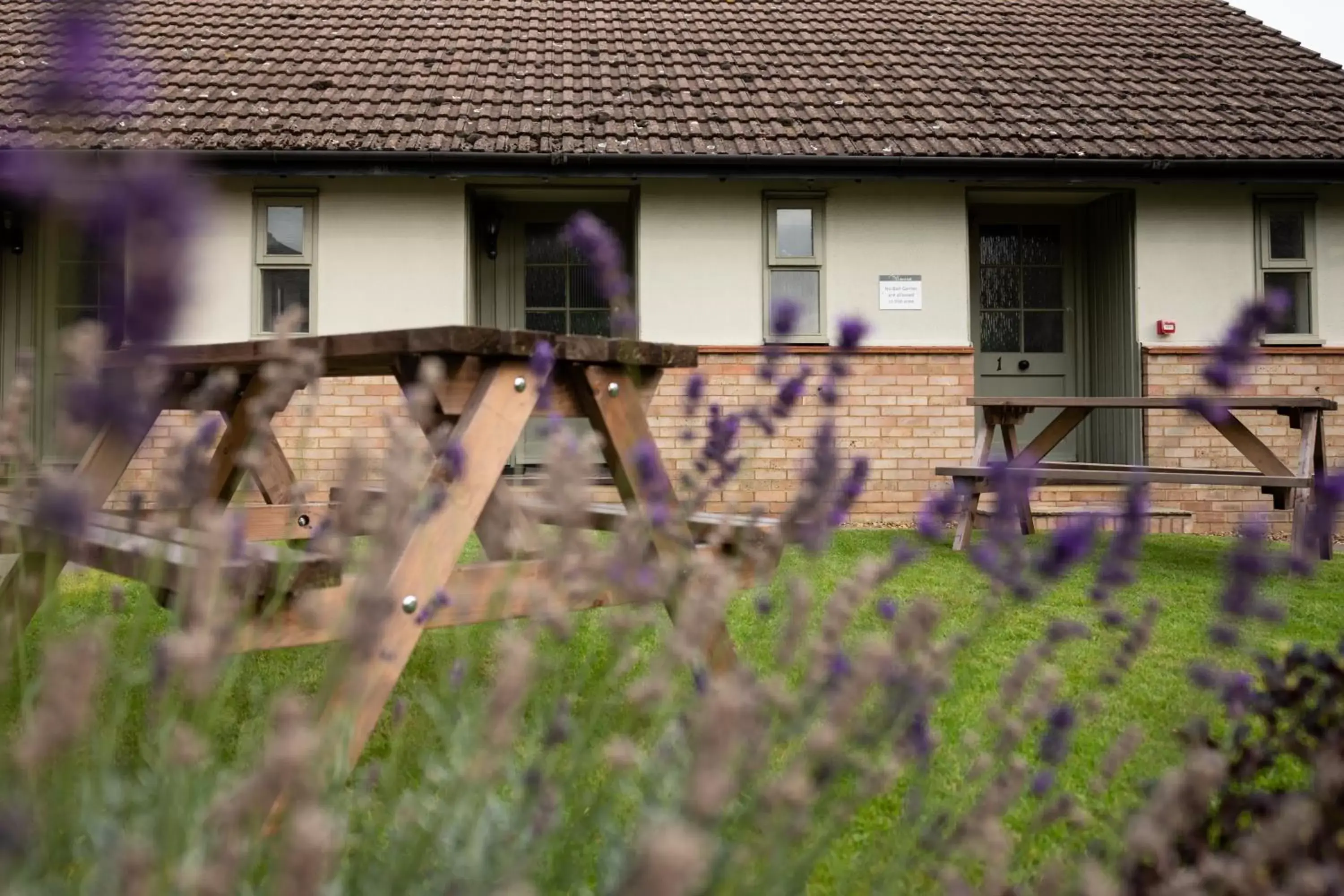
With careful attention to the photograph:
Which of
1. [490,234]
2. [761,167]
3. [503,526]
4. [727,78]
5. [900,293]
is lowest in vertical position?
[503,526]

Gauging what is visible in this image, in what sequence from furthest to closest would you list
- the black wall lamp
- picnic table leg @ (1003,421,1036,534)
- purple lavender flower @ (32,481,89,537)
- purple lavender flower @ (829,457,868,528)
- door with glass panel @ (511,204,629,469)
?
door with glass panel @ (511,204,629,469) < the black wall lamp < picnic table leg @ (1003,421,1036,534) < purple lavender flower @ (829,457,868,528) < purple lavender flower @ (32,481,89,537)

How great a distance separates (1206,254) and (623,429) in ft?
27.7

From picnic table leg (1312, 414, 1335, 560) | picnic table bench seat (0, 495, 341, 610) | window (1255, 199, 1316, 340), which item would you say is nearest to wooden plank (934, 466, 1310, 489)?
picnic table leg (1312, 414, 1335, 560)

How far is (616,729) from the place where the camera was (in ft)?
6.95

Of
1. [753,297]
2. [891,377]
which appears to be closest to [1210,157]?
[891,377]

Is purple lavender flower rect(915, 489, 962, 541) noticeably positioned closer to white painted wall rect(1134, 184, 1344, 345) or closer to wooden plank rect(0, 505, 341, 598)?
wooden plank rect(0, 505, 341, 598)

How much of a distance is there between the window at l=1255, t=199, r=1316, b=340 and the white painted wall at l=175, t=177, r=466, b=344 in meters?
6.96

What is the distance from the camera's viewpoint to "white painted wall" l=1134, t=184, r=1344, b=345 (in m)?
9.09

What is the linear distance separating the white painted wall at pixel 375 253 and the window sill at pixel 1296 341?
6.93 metres

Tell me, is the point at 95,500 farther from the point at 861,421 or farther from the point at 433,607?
the point at 861,421

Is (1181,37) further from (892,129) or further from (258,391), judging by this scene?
(258,391)

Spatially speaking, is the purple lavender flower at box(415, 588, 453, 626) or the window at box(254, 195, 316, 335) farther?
the window at box(254, 195, 316, 335)

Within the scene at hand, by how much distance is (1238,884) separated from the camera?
37.6 inches

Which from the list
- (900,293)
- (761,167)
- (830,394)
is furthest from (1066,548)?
(900,293)
